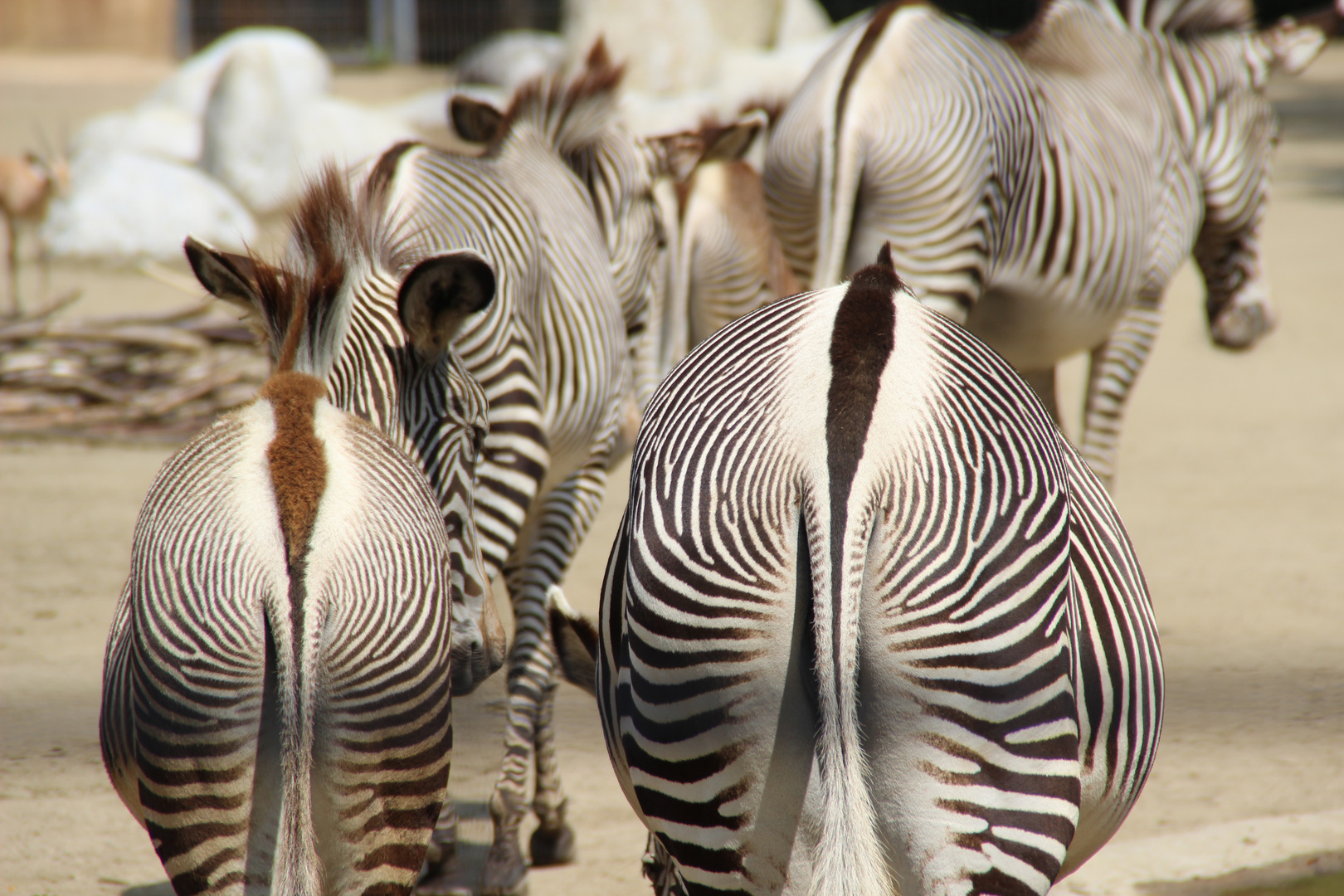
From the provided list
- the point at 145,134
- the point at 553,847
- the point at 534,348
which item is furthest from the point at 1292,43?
the point at 145,134

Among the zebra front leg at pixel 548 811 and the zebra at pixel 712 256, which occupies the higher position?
the zebra at pixel 712 256

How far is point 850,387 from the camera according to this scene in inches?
74.4

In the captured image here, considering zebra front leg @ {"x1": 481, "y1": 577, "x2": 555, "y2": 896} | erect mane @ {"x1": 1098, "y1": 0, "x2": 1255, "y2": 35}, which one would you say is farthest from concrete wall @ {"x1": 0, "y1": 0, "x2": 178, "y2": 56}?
zebra front leg @ {"x1": 481, "y1": 577, "x2": 555, "y2": 896}

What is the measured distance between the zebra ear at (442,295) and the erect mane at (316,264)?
167 mm

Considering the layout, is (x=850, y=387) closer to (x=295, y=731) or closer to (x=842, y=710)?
(x=842, y=710)

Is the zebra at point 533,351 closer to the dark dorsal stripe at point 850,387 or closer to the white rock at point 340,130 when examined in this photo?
the dark dorsal stripe at point 850,387

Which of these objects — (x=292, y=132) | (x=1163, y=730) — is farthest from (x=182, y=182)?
(x=1163, y=730)

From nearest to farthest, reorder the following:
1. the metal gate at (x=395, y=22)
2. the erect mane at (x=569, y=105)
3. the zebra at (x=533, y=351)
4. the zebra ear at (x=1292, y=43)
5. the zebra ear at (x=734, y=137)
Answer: the zebra at (x=533, y=351), the erect mane at (x=569, y=105), the zebra ear at (x=734, y=137), the zebra ear at (x=1292, y=43), the metal gate at (x=395, y=22)

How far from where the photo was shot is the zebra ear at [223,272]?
2.55 metres

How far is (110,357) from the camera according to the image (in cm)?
909

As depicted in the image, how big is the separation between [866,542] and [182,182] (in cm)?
1357

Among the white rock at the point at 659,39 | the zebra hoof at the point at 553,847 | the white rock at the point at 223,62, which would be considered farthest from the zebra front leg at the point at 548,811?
the white rock at the point at 223,62

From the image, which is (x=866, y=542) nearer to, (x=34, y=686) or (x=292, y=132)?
(x=34, y=686)

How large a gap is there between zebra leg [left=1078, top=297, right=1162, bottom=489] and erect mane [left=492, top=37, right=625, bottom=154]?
3.05 meters
